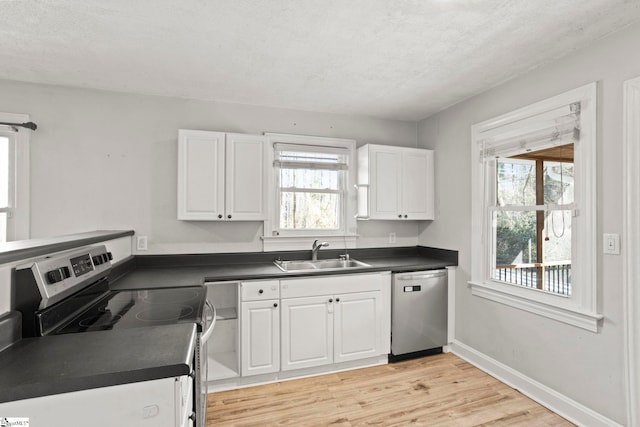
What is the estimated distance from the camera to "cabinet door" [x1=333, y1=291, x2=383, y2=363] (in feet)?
9.31

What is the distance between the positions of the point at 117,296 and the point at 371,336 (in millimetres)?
2021

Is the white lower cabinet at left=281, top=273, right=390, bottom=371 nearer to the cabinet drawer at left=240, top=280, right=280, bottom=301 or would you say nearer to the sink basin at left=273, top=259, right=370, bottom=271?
the cabinet drawer at left=240, top=280, right=280, bottom=301

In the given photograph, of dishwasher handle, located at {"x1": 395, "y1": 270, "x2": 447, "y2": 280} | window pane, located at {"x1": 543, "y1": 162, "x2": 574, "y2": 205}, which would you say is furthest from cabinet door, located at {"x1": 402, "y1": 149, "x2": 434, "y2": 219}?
window pane, located at {"x1": 543, "y1": 162, "x2": 574, "y2": 205}

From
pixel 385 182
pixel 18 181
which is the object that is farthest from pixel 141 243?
pixel 385 182

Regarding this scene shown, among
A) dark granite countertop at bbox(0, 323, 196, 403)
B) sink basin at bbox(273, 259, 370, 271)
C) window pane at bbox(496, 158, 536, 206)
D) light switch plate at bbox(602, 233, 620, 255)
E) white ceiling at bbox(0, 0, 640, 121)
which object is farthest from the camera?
sink basin at bbox(273, 259, 370, 271)

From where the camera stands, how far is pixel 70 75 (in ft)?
8.40

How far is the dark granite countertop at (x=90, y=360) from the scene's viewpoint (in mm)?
951

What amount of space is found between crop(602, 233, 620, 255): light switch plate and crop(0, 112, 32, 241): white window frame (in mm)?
4128

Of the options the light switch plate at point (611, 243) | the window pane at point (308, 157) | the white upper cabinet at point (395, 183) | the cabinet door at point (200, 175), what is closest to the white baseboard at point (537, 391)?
the light switch plate at point (611, 243)

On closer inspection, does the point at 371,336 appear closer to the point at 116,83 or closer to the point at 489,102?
the point at 489,102

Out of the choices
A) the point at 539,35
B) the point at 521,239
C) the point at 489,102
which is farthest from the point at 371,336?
the point at 539,35

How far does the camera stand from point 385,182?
336cm

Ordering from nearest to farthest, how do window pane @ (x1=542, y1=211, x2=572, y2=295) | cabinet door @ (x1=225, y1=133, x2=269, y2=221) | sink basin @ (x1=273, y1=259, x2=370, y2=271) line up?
window pane @ (x1=542, y1=211, x2=572, y2=295), cabinet door @ (x1=225, y1=133, x2=269, y2=221), sink basin @ (x1=273, y1=259, x2=370, y2=271)

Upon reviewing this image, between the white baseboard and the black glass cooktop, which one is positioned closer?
the black glass cooktop
